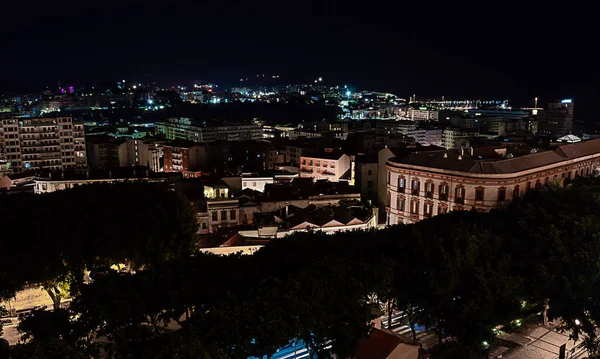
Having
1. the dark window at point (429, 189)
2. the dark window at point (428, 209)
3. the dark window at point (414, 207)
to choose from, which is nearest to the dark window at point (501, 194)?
the dark window at point (429, 189)

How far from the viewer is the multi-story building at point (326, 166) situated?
51.1 metres

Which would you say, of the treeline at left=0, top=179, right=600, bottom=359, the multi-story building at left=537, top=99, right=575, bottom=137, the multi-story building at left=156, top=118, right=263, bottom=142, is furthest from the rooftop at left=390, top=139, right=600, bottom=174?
the multi-story building at left=537, top=99, right=575, bottom=137

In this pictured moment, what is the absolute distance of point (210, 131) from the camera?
9856cm

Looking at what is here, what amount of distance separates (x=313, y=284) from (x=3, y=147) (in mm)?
68701

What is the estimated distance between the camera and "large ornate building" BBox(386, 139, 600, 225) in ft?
106

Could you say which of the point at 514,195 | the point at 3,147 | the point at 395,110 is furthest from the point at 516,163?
the point at 395,110

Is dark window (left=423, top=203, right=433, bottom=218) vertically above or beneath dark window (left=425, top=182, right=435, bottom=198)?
beneath

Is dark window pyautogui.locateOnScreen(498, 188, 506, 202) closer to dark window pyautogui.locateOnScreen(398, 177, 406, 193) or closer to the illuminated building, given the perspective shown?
dark window pyautogui.locateOnScreen(398, 177, 406, 193)

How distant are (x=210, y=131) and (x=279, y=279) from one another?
85.2 m

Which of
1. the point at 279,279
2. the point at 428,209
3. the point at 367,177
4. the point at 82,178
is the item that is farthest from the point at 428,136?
the point at 279,279

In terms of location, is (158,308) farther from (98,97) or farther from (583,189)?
(98,97)

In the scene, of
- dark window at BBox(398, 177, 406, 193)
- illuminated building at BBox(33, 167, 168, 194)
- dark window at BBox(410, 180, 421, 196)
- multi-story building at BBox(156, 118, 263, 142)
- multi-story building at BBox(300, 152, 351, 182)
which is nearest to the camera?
dark window at BBox(410, 180, 421, 196)

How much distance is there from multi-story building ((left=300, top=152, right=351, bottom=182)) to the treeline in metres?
25.2

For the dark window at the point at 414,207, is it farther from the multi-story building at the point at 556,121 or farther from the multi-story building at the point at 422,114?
the multi-story building at the point at 422,114
